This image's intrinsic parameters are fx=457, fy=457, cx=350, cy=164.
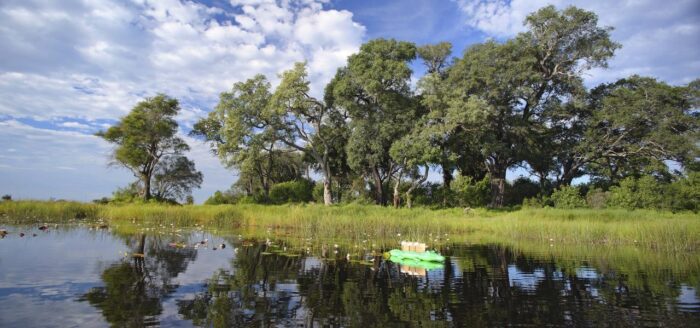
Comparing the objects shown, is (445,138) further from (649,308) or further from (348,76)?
(649,308)

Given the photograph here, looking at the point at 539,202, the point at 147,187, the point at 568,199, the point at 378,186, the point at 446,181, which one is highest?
the point at 446,181

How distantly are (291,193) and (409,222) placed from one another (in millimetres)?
20730

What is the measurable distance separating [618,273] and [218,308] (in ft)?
34.2

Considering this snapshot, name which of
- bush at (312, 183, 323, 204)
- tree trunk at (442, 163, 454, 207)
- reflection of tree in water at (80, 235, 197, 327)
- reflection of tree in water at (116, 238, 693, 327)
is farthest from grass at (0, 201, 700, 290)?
bush at (312, 183, 323, 204)

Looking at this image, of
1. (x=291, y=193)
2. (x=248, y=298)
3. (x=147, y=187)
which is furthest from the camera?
(x=291, y=193)

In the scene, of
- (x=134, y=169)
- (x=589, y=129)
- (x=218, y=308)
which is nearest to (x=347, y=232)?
(x=218, y=308)

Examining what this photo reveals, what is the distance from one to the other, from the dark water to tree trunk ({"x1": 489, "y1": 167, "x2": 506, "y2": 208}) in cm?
2142

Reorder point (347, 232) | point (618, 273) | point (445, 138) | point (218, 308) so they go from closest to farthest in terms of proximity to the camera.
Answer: point (218, 308) → point (618, 273) → point (347, 232) → point (445, 138)

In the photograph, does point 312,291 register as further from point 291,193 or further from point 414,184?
point 291,193

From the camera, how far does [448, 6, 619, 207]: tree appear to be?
3344 centimetres

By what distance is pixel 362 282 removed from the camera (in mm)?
10906

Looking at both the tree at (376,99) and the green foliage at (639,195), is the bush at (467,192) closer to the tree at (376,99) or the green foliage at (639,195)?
the tree at (376,99)

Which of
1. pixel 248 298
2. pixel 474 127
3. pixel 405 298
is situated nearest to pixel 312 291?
pixel 248 298

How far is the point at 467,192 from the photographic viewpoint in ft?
121
